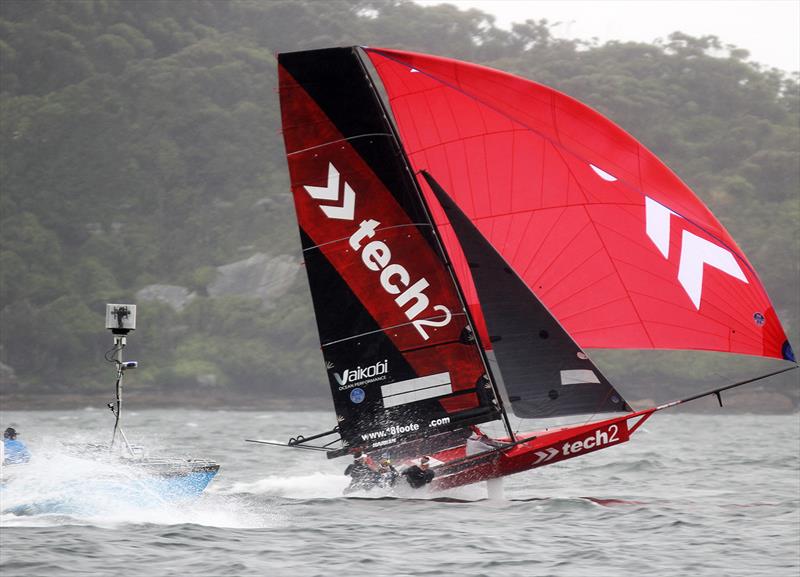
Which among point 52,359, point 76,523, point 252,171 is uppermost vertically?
point 252,171

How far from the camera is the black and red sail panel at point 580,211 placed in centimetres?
1272

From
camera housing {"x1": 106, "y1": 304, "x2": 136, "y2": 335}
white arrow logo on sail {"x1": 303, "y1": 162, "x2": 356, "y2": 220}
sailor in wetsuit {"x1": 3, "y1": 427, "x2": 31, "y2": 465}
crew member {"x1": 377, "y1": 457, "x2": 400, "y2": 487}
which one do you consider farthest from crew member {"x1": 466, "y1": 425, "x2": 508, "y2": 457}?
sailor in wetsuit {"x1": 3, "y1": 427, "x2": 31, "y2": 465}

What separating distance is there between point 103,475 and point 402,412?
3.41m

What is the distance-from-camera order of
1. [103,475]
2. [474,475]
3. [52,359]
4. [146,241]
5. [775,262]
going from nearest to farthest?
1. [103,475]
2. [474,475]
3. [775,262]
4. [52,359]
5. [146,241]

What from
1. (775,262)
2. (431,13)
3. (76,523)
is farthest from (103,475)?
(431,13)

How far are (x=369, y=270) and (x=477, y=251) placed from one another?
4.07 feet

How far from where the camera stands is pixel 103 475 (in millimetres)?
12375

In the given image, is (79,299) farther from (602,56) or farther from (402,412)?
(402,412)

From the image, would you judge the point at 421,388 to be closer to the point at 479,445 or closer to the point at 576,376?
the point at 479,445

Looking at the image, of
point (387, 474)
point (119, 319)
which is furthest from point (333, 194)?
point (387, 474)

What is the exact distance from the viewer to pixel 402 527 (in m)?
11.5

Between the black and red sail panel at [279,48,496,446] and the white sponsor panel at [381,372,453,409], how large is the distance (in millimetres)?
11

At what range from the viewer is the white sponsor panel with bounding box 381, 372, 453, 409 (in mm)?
13562

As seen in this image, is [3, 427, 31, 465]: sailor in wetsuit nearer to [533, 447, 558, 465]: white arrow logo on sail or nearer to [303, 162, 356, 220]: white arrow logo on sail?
[303, 162, 356, 220]: white arrow logo on sail
